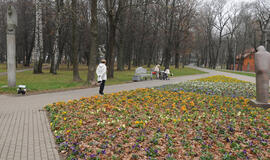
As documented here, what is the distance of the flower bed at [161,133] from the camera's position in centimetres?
428

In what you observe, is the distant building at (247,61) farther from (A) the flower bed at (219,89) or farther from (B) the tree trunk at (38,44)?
(B) the tree trunk at (38,44)

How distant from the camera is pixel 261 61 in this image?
812cm

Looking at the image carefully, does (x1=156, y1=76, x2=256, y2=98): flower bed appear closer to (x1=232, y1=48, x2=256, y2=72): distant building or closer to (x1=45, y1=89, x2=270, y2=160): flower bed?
(x1=45, y1=89, x2=270, y2=160): flower bed

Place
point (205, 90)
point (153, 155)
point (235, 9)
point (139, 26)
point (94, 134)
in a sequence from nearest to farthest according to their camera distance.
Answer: point (153, 155)
point (94, 134)
point (205, 90)
point (139, 26)
point (235, 9)

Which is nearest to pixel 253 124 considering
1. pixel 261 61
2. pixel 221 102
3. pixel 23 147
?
pixel 221 102

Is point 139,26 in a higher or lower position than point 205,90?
higher

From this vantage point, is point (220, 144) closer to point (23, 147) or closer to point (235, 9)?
point (23, 147)

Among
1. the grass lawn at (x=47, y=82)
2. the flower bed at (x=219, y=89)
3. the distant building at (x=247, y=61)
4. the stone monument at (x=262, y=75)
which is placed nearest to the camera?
the stone monument at (x=262, y=75)

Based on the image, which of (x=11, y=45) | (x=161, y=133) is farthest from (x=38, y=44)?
(x=161, y=133)

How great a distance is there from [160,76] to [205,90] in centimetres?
993

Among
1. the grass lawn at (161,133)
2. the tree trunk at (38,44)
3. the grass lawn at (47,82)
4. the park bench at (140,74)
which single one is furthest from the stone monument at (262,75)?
the tree trunk at (38,44)

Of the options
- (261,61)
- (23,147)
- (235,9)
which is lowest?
(23,147)

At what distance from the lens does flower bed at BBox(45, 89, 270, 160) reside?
428 centimetres

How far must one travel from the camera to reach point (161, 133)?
5.17 metres
